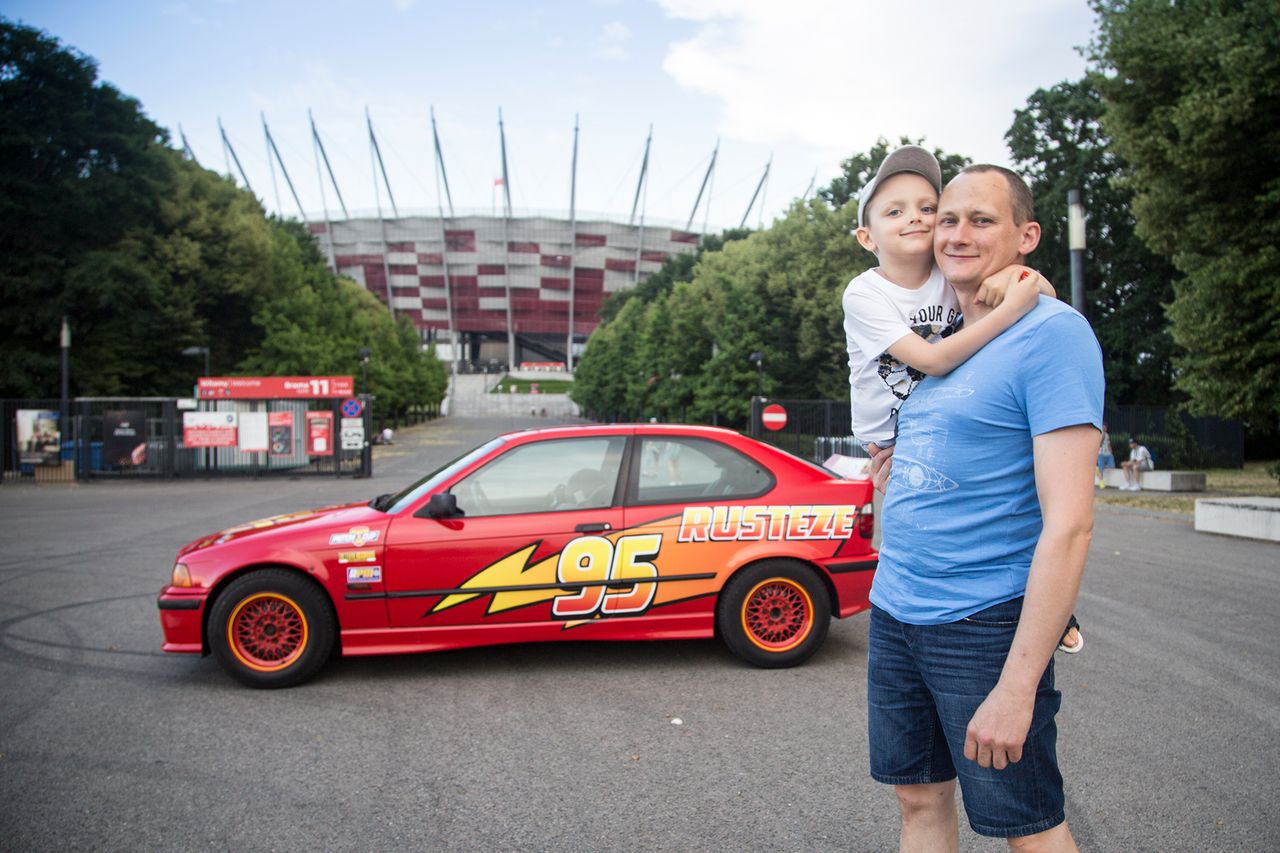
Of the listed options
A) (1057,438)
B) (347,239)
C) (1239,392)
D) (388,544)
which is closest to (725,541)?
(388,544)

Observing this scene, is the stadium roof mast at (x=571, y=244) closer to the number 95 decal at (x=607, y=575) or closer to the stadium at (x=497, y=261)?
the stadium at (x=497, y=261)

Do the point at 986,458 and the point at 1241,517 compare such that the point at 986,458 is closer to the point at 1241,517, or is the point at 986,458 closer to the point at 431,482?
the point at 431,482

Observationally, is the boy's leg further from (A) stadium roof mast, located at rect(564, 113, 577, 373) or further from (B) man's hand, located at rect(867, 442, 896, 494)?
(A) stadium roof mast, located at rect(564, 113, 577, 373)

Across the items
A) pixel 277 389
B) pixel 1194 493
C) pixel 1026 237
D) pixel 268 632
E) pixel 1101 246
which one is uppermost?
pixel 1101 246

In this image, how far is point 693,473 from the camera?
5.72 m

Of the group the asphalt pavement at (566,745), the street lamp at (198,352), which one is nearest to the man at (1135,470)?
the asphalt pavement at (566,745)

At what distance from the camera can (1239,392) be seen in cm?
1473

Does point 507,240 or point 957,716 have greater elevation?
point 507,240

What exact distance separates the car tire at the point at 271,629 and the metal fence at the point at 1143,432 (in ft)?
77.9

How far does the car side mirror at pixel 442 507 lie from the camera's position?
5180 mm

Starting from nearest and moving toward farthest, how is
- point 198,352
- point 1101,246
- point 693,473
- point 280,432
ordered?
point 693,473 → point 280,432 → point 198,352 → point 1101,246

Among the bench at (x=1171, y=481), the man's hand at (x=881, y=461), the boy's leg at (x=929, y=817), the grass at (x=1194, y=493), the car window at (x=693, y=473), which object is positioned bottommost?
the grass at (x=1194, y=493)

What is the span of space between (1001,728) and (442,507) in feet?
12.8

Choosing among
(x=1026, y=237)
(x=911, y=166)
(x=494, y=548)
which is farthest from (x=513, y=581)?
(x=1026, y=237)
